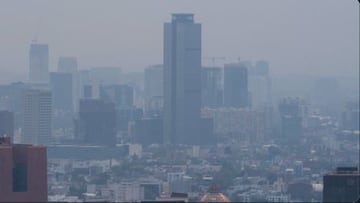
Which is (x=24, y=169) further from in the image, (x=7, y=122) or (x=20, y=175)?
(x=7, y=122)

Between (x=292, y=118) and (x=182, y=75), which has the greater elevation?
(x=182, y=75)

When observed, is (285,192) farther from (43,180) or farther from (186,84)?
(186,84)

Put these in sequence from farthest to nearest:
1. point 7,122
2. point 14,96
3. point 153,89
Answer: point 153,89 → point 14,96 → point 7,122

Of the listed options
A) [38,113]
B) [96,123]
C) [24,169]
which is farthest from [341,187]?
[96,123]

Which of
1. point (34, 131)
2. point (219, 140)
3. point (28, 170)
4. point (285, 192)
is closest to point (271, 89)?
point (219, 140)

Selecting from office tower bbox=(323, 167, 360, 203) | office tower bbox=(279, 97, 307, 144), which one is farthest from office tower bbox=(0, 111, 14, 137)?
office tower bbox=(323, 167, 360, 203)

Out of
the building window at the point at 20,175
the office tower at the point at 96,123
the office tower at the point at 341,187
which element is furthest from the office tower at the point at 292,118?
the office tower at the point at 341,187
